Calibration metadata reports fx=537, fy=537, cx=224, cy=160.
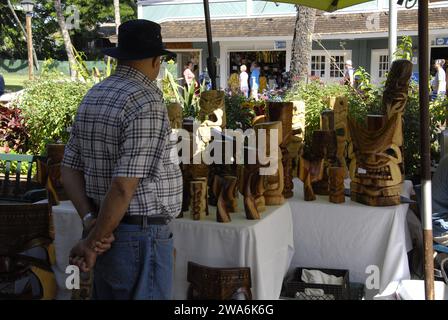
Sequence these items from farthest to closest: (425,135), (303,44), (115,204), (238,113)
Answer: (303,44) → (238,113) → (425,135) → (115,204)

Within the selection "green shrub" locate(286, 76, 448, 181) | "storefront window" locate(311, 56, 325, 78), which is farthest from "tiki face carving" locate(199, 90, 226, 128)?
"storefront window" locate(311, 56, 325, 78)

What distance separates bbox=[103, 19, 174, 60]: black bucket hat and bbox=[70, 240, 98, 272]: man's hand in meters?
0.61

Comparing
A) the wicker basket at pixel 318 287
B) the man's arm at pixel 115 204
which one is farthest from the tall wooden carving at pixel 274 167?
the man's arm at pixel 115 204

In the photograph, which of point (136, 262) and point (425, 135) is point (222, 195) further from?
point (425, 135)

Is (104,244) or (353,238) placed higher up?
(104,244)

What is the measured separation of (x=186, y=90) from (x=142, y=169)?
4109 mm

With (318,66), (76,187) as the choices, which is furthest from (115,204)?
(318,66)

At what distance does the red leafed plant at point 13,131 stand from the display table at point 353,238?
3.88m

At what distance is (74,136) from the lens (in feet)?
5.99

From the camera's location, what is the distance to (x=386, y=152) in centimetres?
270

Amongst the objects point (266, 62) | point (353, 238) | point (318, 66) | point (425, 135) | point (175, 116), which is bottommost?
point (353, 238)

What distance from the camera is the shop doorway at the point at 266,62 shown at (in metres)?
15.8

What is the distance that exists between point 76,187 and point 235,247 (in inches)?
29.6

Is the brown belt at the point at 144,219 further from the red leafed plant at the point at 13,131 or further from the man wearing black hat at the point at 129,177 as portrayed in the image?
the red leafed plant at the point at 13,131
